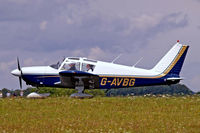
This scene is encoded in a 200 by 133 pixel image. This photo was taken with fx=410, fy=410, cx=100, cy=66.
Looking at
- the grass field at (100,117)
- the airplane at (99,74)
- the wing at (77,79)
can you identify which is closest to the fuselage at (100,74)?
the airplane at (99,74)

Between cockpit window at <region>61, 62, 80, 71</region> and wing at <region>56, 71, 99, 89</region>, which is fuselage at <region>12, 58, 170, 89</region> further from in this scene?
wing at <region>56, 71, 99, 89</region>

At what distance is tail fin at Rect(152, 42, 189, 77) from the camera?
27906mm

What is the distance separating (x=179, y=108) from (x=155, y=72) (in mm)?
10674

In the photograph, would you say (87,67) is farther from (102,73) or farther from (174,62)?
(174,62)

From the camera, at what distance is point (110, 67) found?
86.3 ft


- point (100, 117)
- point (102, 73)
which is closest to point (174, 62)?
point (102, 73)

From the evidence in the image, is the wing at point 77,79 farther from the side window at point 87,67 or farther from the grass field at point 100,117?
the grass field at point 100,117

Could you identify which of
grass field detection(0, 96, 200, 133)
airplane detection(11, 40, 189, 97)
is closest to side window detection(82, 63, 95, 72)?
airplane detection(11, 40, 189, 97)

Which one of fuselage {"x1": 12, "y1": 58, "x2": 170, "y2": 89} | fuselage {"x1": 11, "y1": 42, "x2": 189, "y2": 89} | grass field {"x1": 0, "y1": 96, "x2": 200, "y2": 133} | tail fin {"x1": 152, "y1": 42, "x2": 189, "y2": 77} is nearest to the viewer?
grass field {"x1": 0, "y1": 96, "x2": 200, "y2": 133}

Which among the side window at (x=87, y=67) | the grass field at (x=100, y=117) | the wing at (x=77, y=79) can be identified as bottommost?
the grass field at (x=100, y=117)

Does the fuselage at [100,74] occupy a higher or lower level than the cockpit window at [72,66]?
lower

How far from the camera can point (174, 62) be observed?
2797 centimetres

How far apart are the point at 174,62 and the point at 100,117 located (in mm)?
14731

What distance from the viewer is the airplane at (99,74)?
82.5 ft
